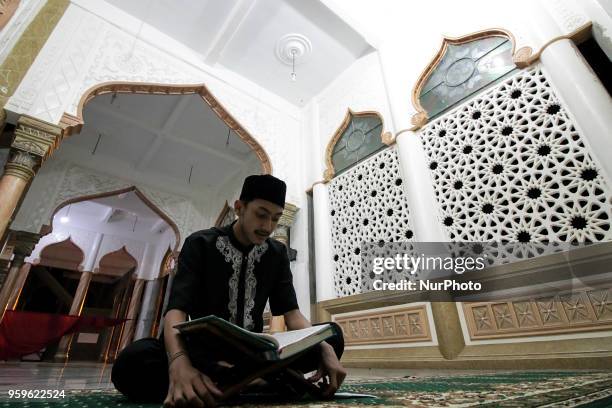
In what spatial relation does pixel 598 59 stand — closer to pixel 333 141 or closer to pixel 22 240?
pixel 333 141

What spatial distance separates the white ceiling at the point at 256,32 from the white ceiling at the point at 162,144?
2.83ft

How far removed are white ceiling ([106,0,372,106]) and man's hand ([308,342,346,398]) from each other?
393cm

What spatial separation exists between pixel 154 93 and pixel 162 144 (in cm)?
201

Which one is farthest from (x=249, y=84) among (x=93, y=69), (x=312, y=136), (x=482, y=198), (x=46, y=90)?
(x=482, y=198)

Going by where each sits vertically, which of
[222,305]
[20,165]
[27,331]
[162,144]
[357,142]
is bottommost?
[222,305]

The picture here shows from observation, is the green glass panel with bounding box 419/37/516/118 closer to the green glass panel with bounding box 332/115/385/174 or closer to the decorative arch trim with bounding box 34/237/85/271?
the green glass panel with bounding box 332/115/385/174

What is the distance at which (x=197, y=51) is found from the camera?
429 centimetres

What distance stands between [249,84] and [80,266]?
266 inches

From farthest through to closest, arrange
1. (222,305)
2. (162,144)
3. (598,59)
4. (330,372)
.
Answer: (162,144) → (598,59) → (222,305) → (330,372)

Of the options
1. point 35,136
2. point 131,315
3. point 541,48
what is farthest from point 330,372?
point 131,315

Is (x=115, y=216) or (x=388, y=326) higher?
(x=115, y=216)

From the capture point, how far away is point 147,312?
783 centimetres

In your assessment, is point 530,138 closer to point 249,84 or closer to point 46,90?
point 249,84

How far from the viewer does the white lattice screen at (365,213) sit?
10.4 ft
